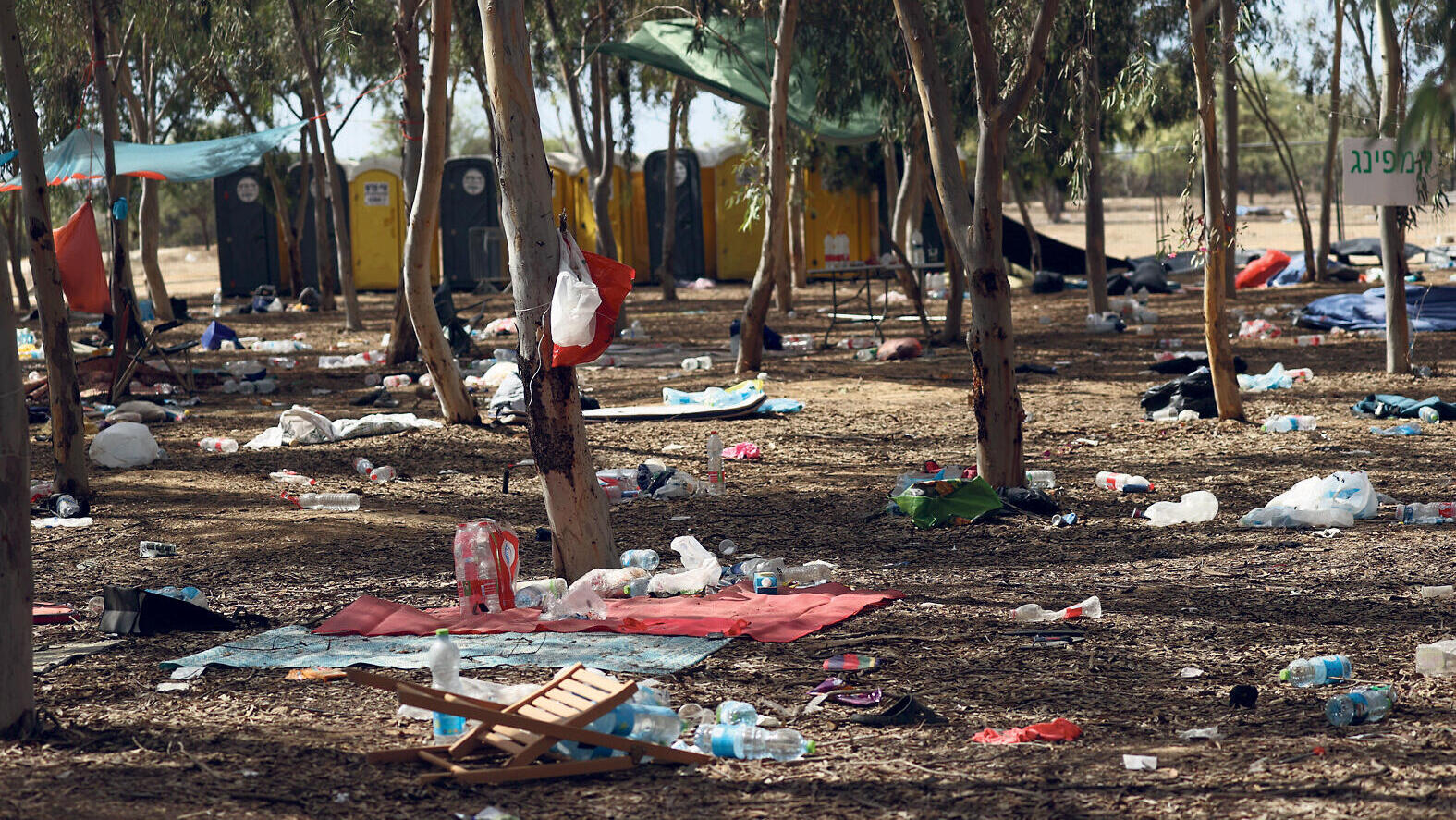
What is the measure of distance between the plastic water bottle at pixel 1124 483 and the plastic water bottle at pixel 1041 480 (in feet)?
0.88

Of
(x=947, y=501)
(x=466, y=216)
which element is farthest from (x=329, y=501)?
(x=466, y=216)

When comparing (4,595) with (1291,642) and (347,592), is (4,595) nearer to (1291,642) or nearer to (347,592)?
(347,592)

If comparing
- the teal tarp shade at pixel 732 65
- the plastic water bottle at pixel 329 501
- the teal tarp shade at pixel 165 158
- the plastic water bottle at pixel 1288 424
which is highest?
the teal tarp shade at pixel 732 65

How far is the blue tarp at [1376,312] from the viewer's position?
14391mm

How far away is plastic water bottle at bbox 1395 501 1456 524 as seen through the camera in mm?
6551

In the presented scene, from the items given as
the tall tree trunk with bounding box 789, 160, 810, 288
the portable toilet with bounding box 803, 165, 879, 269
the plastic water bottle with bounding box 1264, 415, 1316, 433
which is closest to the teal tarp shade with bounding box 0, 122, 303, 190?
the tall tree trunk with bounding box 789, 160, 810, 288

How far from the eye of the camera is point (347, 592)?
19.9ft

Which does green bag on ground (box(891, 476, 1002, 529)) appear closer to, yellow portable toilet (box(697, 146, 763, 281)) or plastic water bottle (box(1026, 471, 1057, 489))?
plastic water bottle (box(1026, 471, 1057, 489))

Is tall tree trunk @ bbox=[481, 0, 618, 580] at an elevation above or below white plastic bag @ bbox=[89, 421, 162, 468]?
above

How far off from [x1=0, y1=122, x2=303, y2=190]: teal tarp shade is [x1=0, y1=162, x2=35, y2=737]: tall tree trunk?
1056 centimetres

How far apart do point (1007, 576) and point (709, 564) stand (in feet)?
4.20

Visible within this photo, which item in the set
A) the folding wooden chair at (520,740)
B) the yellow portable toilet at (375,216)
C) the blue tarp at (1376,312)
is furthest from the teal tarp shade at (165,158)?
the yellow portable toilet at (375,216)

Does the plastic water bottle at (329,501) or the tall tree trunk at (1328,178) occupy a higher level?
the tall tree trunk at (1328,178)

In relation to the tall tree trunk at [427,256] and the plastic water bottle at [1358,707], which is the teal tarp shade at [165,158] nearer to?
the tall tree trunk at [427,256]
